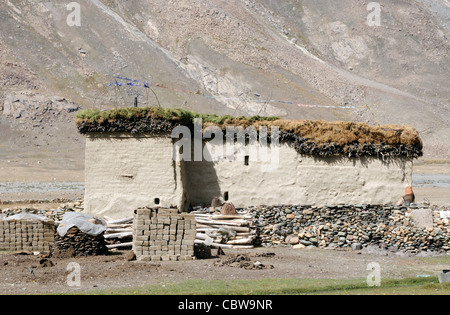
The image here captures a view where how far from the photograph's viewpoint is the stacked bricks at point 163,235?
682 inches

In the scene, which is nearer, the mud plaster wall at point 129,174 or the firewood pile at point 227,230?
the firewood pile at point 227,230

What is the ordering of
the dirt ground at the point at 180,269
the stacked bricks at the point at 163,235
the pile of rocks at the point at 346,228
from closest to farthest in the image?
the dirt ground at the point at 180,269 → the stacked bricks at the point at 163,235 → the pile of rocks at the point at 346,228

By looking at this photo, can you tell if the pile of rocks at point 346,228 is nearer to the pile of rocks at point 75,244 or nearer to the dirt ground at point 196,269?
the dirt ground at point 196,269

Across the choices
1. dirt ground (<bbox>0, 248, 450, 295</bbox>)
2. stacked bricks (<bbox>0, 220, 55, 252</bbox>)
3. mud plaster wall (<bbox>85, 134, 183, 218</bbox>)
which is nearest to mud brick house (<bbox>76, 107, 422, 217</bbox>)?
mud plaster wall (<bbox>85, 134, 183, 218</bbox>)

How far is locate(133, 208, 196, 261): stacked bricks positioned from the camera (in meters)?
17.3

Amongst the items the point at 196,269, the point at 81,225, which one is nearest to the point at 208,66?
the point at 81,225

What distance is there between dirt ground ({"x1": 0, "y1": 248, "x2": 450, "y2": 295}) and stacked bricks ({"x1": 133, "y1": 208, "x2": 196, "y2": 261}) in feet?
1.49

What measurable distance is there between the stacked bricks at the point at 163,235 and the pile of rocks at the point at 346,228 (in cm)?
408

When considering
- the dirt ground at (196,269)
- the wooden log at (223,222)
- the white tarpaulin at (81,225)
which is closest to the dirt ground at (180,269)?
the dirt ground at (196,269)

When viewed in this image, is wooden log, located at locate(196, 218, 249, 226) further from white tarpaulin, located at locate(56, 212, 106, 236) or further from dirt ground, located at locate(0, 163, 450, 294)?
white tarpaulin, located at locate(56, 212, 106, 236)

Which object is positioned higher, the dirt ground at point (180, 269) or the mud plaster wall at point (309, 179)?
the mud plaster wall at point (309, 179)

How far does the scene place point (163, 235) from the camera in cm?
1744
